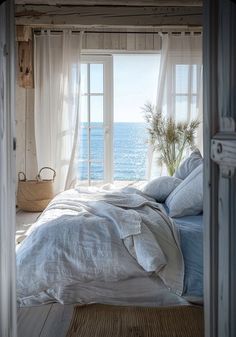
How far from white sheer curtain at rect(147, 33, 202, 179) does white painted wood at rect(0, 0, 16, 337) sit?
4.88 metres

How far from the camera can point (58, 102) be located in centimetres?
598

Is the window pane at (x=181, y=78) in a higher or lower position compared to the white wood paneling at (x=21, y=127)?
higher

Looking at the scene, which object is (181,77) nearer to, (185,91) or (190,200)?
(185,91)

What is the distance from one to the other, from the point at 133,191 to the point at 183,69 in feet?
9.42

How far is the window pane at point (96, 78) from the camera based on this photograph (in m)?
6.16

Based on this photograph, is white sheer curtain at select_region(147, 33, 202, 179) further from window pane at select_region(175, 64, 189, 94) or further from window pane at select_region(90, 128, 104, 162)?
window pane at select_region(90, 128, 104, 162)

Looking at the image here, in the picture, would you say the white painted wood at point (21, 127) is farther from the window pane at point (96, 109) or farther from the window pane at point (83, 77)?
the window pane at point (96, 109)

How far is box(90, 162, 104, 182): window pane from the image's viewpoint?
6.31 m

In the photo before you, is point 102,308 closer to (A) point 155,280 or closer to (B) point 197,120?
(A) point 155,280

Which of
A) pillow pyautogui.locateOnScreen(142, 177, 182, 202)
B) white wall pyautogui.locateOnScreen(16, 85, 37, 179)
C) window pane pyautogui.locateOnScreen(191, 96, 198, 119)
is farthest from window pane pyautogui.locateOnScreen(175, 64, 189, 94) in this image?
pillow pyautogui.locateOnScreen(142, 177, 182, 202)

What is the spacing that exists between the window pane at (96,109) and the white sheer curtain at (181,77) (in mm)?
831

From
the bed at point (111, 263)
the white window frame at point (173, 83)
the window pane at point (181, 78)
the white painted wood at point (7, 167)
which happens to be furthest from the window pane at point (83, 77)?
the white painted wood at point (7, 167)

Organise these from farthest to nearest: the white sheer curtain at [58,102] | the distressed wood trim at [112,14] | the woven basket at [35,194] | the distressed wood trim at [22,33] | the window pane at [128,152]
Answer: the window pane at [128,152] → the white sheer curtain at [58,102] → the woven basket at [35,194] → the distressed wood trim at [22,33] → the distressed wood trim at [112,14]

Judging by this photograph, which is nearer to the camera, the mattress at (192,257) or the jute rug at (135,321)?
the jute rug at (135,321)
